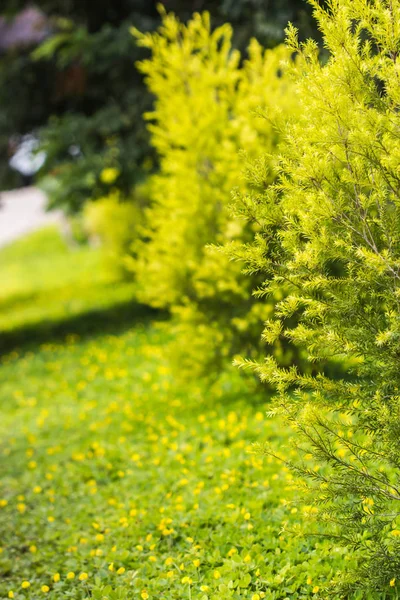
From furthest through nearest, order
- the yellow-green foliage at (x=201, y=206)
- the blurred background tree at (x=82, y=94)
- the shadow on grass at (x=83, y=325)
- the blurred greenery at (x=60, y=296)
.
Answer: the blurred greenery at (x=60, y=296), the shadow on grass at (x=83, y=325), the blurred background tree at (x=82, y=94), the yellow-green foliage at (x=201, y=206)

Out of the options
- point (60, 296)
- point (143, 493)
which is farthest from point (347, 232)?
point (60, 296)

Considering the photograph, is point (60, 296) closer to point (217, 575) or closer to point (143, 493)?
point (143, 493)

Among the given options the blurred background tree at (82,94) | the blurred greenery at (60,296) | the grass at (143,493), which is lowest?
the grass at (143,493)

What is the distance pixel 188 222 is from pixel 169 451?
2.36 meters

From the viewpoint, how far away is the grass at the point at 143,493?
3.80m

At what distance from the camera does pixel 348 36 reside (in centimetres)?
275

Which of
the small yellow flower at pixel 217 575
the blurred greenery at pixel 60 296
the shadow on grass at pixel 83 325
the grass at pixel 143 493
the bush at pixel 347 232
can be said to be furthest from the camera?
the blurred greenery at pixel 60 296

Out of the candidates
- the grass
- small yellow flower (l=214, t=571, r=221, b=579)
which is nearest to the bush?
the grass

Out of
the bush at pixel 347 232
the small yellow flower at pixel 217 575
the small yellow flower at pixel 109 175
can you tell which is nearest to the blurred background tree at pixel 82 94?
the small yellow flower at pixel 109 175

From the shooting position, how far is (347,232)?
2883 mm

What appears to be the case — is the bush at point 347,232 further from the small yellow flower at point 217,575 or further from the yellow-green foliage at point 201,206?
the yellow-green foliage at point 201,206

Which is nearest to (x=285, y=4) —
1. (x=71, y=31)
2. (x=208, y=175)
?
(x=208, y=175)

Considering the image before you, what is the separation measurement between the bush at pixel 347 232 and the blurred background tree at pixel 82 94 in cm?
753

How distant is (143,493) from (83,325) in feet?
28.8
